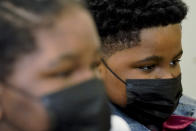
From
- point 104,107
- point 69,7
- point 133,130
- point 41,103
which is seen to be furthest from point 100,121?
point 133,130

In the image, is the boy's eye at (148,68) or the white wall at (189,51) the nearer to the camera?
the boy's eye at (148,68)

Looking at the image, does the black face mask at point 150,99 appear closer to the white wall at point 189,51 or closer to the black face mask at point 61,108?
the black face mask at point 61,108

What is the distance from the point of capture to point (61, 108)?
2.54 ft

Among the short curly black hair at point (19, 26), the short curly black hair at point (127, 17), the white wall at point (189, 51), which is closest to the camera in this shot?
the short curly black hair at point (19, 26)

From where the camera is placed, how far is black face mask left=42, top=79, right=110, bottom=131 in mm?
770

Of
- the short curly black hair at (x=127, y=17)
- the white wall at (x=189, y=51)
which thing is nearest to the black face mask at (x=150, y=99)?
the short curly black hair at (x=127, y=17)

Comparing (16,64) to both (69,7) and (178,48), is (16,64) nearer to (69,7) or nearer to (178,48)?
(69,7)

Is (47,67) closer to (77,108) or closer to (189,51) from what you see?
(77,108)

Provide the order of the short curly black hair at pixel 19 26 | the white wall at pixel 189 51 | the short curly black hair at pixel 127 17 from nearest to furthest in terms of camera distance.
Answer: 1. the short curly black hair at pixel 19 26
2. the short curly black hair at pixel 127 17
3. the white wall at pixel 189 51

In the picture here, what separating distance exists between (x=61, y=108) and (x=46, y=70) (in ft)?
0.29

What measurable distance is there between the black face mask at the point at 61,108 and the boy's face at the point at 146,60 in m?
0.53

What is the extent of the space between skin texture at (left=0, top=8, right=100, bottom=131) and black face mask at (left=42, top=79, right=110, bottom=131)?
0.05 feet

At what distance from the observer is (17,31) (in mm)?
741

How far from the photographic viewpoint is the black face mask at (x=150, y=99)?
1332mm
